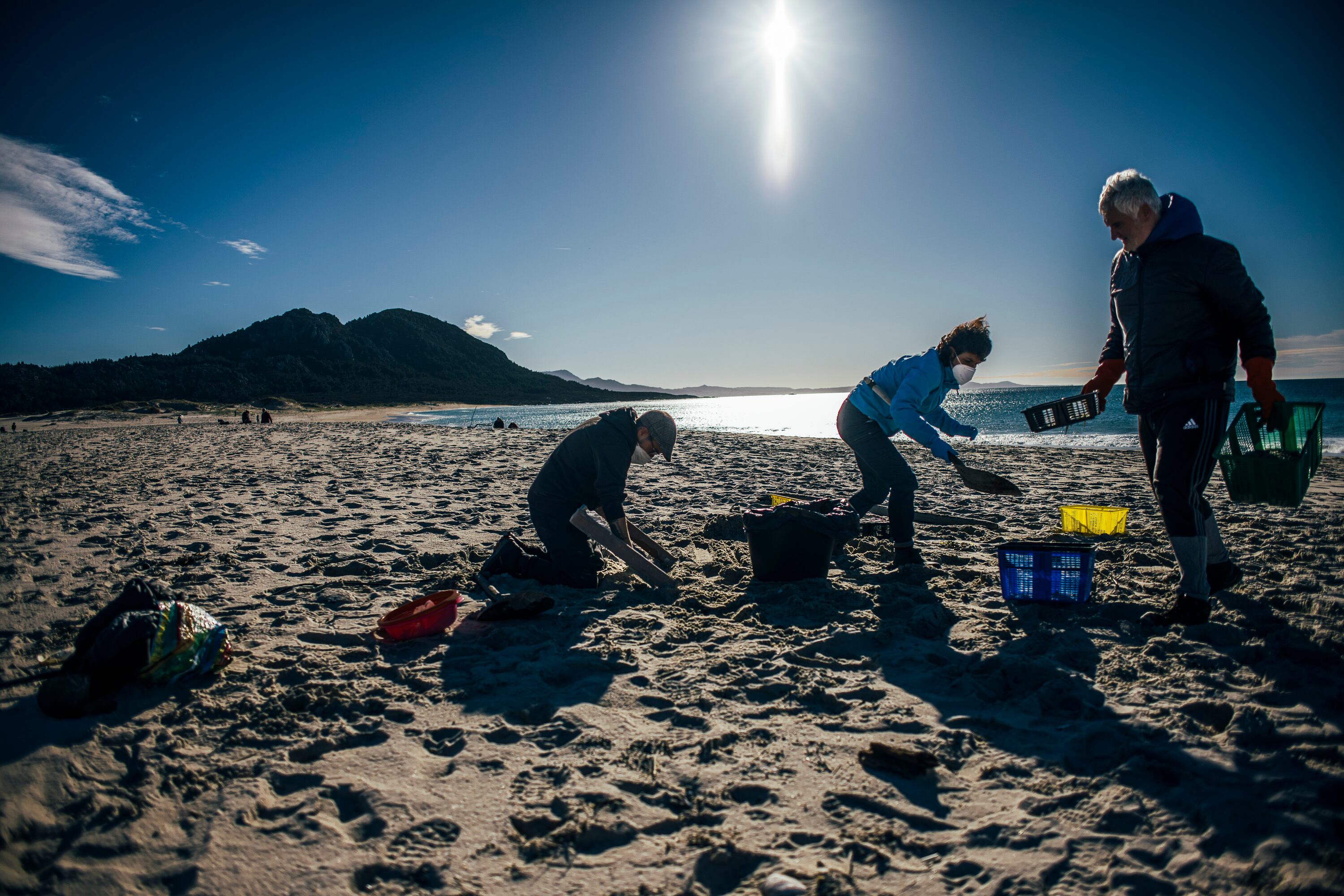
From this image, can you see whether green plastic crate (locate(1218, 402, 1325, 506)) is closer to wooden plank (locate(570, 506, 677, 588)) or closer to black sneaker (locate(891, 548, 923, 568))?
black sneaker (locate(891, 548, 923, 568))

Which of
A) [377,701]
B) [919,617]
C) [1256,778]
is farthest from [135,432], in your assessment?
[1256,778]

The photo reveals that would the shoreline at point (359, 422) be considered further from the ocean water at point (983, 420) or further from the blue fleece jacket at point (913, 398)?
the blue fleece jacket at point (913, 398)

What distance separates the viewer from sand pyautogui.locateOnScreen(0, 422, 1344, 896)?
1.87 meters

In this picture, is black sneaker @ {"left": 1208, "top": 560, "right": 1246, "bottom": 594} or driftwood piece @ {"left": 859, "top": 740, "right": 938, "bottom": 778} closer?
driftwood piece @ {"left": 859, "top": 740, "right": 938, "bottom": 778}

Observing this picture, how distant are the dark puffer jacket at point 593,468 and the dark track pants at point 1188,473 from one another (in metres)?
3.28

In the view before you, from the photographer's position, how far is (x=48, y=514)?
6.67 metres

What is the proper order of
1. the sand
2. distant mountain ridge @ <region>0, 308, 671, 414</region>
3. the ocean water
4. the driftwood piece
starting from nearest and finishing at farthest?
the sand → the driftwood piece → the ocean water → distant mountain ridge @ <region>0, 308, 671, 414</region>

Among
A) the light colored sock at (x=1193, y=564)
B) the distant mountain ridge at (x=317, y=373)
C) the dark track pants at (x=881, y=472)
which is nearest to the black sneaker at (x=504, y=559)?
the dark track pants at (x=881, y=472)

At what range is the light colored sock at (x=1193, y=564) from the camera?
11.0 ft

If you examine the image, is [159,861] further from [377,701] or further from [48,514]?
[48,514]

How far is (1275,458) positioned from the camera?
3.36 meters

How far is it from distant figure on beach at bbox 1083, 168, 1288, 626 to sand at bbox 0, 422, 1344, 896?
60 centimetres

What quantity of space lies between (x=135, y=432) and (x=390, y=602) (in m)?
24.6

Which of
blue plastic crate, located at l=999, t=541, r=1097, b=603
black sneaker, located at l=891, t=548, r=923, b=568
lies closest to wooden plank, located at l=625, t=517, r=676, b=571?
black sneaker, located at l=891, t=548, r=923, b=568
